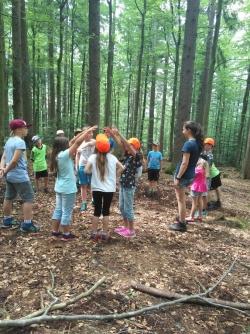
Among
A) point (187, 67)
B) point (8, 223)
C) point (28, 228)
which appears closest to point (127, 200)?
point (28, 228)

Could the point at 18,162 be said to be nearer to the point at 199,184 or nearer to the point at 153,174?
the point at 199,184

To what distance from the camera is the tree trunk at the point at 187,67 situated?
11451mm

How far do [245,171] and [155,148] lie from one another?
9.62m

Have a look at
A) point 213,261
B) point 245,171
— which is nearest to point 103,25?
point 245,171

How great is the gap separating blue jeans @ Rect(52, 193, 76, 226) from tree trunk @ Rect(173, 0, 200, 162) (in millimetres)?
7486

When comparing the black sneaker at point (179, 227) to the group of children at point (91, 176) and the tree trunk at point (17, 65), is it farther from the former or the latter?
the tree trunk at point (17, 65)

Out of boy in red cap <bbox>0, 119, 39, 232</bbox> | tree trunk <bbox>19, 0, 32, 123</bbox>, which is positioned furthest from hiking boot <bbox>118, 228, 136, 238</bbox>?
tree trunk <bbox>19, 0, 32, 123</bbox>

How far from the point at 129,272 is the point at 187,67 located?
29.9ft

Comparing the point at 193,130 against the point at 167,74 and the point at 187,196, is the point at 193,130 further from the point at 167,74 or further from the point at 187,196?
the point at 167,74

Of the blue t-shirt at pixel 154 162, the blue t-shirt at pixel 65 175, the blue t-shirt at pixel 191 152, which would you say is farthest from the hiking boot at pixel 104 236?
the blue t-shirt at pixel 154 162

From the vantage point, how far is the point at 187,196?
10266 mm

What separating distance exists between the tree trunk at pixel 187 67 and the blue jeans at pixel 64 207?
7.49 m

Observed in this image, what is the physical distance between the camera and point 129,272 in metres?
4.79

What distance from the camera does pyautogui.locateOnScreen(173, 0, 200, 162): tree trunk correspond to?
11451 millimetres
